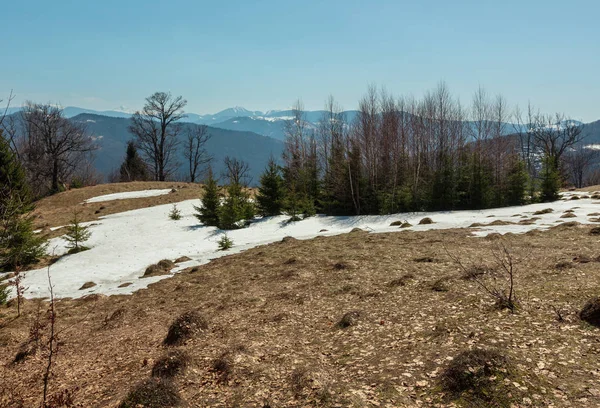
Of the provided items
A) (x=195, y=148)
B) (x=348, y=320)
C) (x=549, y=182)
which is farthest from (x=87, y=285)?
(x=195, y=148)

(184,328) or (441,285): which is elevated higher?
(441,285)

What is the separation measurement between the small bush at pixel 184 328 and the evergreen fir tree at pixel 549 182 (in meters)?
31.7

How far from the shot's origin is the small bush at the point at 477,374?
13.2 ft

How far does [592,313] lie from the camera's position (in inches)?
209

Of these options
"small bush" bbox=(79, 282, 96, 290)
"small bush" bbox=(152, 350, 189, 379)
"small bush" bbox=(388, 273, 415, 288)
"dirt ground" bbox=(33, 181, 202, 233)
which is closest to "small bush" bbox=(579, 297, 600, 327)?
"small bush" bbox=(388, 273, 415, 288)

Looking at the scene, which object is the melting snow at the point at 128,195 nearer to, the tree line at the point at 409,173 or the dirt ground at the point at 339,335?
the tree line at the point at 409,173

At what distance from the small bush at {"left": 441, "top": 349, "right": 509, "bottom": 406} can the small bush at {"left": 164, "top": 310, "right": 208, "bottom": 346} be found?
5.03m

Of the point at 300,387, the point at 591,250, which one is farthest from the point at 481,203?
the point at 300,387

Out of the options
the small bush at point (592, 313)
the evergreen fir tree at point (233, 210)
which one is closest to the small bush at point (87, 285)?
the evergreen fir tree at point (233, 210)

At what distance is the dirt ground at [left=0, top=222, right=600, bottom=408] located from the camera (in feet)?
14.8

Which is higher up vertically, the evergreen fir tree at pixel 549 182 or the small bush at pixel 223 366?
the evergreen fir tree at pixel 549 182

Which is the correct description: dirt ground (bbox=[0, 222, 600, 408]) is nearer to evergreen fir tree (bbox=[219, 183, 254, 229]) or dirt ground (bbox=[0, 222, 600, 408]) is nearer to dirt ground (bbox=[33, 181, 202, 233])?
evergreen fir tree (bbox=[219, 183, 254, 229])

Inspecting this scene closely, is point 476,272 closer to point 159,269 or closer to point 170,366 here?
point 170,366

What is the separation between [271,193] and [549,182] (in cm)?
2364
